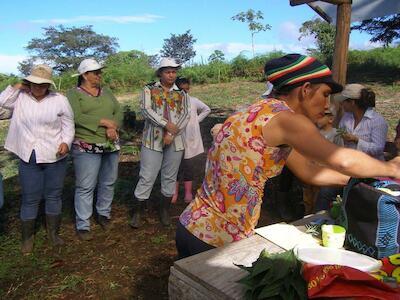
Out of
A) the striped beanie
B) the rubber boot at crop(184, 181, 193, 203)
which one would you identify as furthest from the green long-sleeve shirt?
the striped beanie

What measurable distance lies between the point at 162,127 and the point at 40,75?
1.22m

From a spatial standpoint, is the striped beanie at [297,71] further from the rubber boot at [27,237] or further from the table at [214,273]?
the rubber boot at [27,237]

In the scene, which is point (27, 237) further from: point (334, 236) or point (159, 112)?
point (334, 236)

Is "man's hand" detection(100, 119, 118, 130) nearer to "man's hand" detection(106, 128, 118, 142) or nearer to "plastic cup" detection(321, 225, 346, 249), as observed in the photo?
"man's hand" detection(106, 128, 118, 142)

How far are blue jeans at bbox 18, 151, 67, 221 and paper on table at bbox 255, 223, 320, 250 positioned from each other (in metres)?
2.49

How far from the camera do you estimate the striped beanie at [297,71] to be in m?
1.57

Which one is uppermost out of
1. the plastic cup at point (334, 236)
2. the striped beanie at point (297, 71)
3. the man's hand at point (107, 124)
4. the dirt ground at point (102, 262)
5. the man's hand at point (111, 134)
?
the striped beanie at point (297, 71)

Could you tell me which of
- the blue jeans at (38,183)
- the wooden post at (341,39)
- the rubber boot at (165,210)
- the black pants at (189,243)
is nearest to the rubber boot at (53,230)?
the blue jeans at (38,183)

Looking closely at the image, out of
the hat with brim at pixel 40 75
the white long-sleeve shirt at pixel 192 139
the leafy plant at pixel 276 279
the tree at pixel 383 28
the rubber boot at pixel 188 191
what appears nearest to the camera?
the leafy plant at pixel 276 279

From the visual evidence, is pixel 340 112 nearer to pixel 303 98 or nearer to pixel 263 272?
pixel 303 98

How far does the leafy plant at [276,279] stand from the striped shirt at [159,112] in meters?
2.84

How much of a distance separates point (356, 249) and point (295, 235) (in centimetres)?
29

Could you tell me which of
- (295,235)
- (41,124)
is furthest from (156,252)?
(295,235)

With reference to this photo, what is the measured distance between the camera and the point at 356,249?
1708 mm
